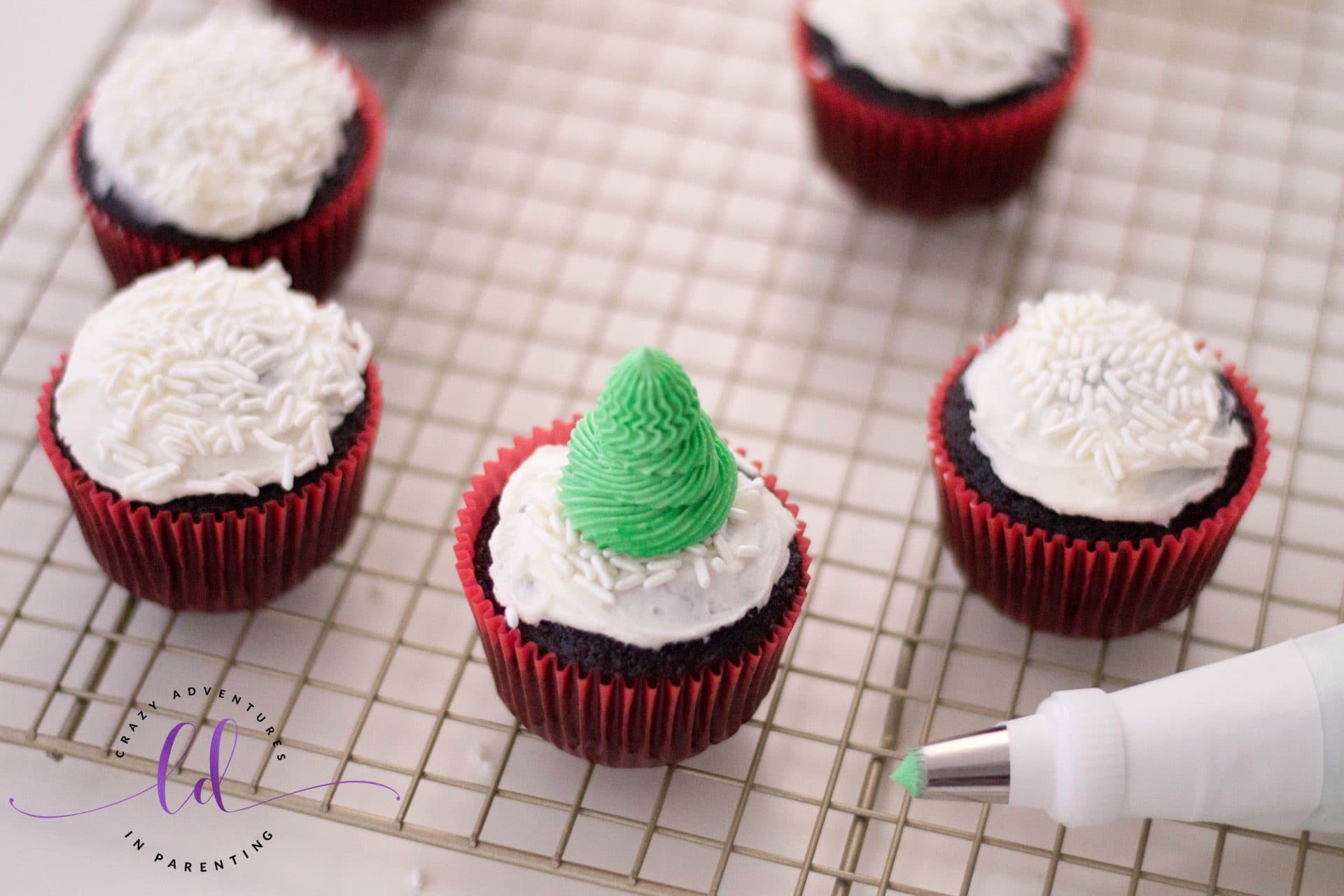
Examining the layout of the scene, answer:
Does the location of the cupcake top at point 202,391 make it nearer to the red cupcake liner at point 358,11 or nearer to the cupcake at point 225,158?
the cupcake at point 225,158

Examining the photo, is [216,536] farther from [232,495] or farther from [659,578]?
[659,578]

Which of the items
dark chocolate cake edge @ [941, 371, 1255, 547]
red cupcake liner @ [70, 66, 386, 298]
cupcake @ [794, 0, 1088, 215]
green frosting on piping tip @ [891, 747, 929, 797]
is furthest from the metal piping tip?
red cupcake liner @ [70, 66, 386, 298]

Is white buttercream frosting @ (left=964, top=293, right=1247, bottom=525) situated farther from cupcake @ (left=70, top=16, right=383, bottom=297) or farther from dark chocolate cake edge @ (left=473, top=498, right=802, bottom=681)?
cupcake @ (left=70, top=16, right=383, bottom=297)

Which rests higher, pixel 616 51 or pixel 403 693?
pixel 616 51

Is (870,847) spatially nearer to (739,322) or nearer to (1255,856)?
(1255,856)

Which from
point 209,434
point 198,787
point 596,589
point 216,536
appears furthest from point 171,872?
point 596,589

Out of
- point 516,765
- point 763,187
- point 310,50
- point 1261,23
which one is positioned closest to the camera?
point 516,765

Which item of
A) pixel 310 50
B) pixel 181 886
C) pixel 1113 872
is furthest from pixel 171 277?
pixel 1113 872
